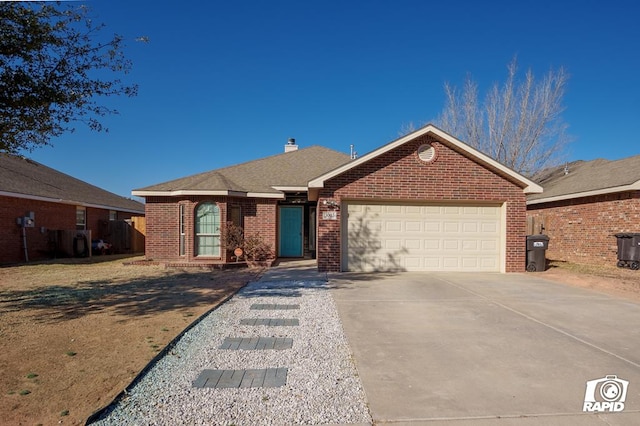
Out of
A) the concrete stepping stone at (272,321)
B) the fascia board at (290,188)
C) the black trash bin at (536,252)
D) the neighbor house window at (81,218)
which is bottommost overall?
the concrete stepping stone at (272,321)

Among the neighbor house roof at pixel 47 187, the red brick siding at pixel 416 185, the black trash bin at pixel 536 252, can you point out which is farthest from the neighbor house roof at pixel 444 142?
the neighbor house roof at pixel 47 187

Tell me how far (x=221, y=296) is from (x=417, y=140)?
7160 mm

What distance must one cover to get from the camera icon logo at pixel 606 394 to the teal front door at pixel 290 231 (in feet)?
40.8

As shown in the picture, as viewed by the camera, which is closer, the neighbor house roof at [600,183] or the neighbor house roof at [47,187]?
the neighbor house roof at [600,183]

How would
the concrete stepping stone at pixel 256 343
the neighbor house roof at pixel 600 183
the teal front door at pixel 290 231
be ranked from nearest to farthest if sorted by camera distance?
the concrete stepping stone at pixel 256 343 < the neighbor house roof at pixel 600 183 < the teal front door at pixel 290 231

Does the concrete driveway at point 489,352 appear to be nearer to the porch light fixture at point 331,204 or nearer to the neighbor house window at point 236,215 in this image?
the porch light fixture at point 331,204

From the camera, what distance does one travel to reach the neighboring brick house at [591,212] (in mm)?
12703

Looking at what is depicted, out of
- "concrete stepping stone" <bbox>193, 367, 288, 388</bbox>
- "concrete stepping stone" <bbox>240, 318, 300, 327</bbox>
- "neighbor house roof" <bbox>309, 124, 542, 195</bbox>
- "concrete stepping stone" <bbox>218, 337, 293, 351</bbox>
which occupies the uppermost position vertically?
"neighbor house roof" <bbox>309, 124, 542, 195</bbox>

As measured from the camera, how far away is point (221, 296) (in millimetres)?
7953

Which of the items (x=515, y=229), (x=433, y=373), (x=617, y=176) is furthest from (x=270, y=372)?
(x=617, y=176)

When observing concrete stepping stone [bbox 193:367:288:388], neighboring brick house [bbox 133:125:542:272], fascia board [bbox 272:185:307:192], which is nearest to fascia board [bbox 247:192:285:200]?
fascia board [bbox 272:185:307:192]

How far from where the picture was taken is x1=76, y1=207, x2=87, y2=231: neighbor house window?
62.8 ft

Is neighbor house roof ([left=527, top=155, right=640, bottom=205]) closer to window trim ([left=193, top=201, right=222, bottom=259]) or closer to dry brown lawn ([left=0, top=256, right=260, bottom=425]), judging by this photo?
dry brown lawn ([left=0, top=256, right=260, bottom=425])

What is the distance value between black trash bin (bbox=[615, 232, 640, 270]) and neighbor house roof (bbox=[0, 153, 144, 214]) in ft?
63.7
